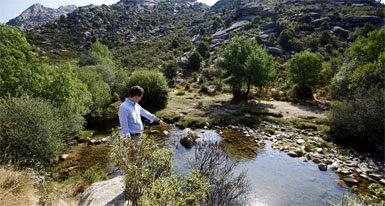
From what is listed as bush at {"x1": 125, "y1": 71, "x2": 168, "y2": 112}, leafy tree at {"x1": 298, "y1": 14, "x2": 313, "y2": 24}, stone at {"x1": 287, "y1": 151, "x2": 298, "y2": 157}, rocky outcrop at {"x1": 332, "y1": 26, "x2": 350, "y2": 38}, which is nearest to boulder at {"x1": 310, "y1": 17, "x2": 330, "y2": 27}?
leafy tree at {"x1": 298, "y1": 14, "x2": 313, "y2": 24}

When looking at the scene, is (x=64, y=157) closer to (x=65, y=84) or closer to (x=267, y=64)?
(x=65, y=84)

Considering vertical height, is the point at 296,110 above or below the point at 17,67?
below

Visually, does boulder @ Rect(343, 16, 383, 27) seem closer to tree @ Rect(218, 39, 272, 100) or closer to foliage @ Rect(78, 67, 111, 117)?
tree @ Rect(218, 39, 272, 100)

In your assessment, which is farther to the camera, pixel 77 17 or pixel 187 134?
pixel 77 17

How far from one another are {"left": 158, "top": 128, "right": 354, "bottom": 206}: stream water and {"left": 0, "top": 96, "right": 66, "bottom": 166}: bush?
21.9 ft

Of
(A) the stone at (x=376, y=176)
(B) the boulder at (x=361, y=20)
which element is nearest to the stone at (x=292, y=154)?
(A) the stone at (x=376, y=176)

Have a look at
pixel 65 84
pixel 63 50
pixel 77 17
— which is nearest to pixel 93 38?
pixel 63 50

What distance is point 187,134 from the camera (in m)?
14.0

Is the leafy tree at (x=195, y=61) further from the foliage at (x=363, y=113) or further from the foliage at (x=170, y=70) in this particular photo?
the foliage at (x=363, y=113)

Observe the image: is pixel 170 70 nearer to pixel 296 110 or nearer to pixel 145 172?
pixel 296 110

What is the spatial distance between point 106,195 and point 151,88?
1958 centimetres

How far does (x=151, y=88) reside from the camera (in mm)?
23875

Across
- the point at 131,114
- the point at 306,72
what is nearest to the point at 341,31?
the point at 306,72

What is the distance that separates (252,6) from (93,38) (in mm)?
83355
